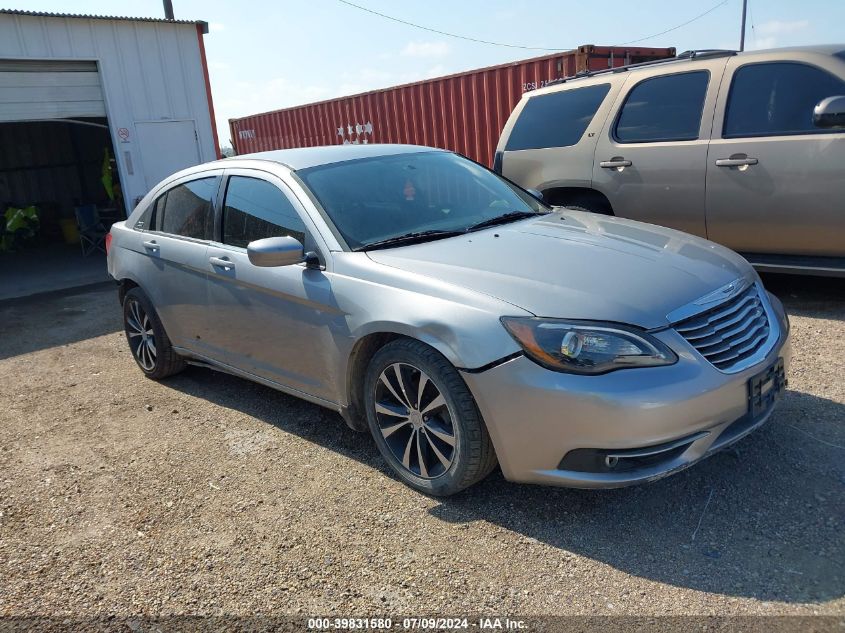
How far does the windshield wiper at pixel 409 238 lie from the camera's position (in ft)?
11.3

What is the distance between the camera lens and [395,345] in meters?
3.08

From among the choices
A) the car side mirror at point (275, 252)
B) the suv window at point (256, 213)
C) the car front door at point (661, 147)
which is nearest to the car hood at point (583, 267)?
the car side mirror at point (275, 252)

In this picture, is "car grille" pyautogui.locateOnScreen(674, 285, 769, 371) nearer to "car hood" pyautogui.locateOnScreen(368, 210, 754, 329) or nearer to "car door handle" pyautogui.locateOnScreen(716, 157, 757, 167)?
"car hood" pyautogui.locateOnScreen(368, 210, 754, 329)

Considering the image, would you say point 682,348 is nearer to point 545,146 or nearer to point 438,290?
point 438,290

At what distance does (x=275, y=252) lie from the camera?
3.37m

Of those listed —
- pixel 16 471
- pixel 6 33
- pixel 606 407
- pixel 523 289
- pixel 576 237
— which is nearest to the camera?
pixel 606 407

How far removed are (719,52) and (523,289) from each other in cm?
405

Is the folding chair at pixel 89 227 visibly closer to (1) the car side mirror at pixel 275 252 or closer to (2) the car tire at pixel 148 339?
(2) the car tire at pixel 148 339

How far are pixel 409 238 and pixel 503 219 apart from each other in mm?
664

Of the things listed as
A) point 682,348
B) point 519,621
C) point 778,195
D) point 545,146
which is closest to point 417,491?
point 519,621

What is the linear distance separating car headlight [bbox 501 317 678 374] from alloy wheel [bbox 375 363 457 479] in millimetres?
515

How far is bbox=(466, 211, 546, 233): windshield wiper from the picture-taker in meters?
3.75

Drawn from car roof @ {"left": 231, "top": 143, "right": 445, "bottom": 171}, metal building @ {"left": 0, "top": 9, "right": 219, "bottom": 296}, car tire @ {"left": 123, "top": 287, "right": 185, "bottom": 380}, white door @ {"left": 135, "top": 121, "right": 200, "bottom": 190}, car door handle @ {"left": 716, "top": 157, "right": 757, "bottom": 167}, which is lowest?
car tire @ {"left": 123, "top": 287, "right": 185, "bottom": 380}

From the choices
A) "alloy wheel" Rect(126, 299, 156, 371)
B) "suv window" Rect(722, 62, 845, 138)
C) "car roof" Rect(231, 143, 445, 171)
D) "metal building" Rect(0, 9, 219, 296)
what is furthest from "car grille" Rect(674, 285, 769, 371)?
"metal building" Rect(0, 9, 219, 296)
